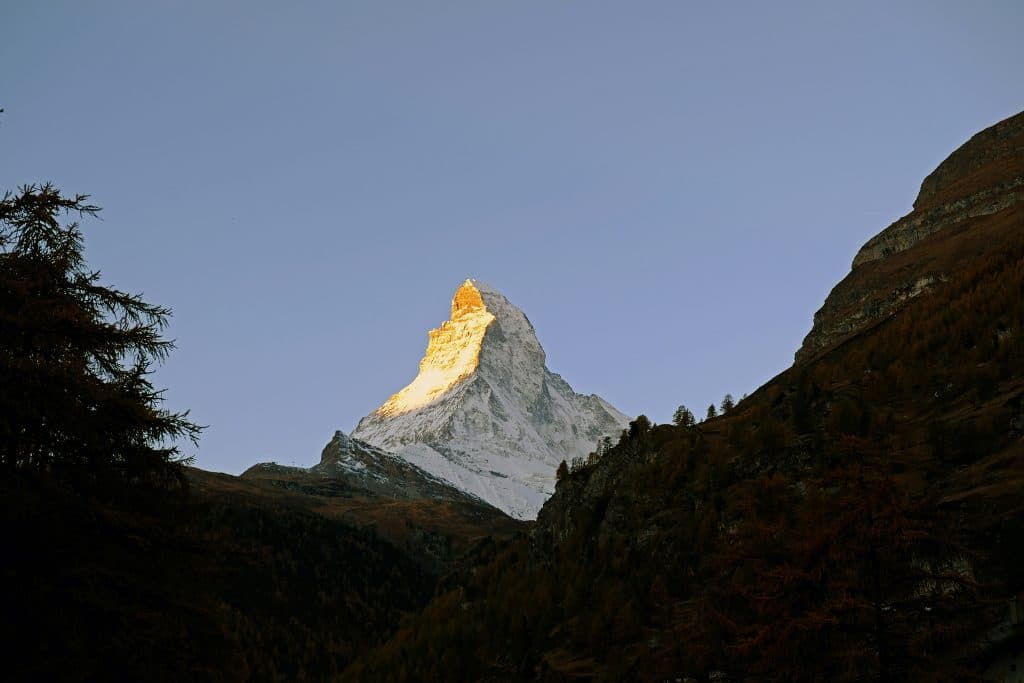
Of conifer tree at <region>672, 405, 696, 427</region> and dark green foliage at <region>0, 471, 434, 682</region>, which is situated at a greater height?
conifer tree at <region>672, 405, 696, 427</region>

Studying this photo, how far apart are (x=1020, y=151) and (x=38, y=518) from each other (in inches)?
6443

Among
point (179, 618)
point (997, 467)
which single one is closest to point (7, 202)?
point (179, 618)

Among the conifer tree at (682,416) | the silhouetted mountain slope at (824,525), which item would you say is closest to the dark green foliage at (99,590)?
the silhouetted mountain slope at (824,525)

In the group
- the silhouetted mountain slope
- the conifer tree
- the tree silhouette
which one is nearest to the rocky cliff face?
the silhouetted mountain slope

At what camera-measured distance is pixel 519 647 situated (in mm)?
76750

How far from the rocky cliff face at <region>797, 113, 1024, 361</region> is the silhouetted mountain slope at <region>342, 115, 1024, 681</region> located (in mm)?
537

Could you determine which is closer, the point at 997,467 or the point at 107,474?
the point at 107,474

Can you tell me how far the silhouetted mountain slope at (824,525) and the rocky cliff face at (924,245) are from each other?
537 millimetres

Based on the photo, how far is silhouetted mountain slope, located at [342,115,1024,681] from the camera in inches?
974

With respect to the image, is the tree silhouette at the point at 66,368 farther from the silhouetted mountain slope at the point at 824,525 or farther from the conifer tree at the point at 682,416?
the conifer tree at the point at 682,416

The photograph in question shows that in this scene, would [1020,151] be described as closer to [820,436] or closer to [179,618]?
[820,436]

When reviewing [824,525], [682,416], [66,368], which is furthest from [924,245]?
[66,368]

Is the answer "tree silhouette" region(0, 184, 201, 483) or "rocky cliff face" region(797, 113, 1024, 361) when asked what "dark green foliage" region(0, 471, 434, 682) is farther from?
"rocky cliff face" region(797, 113, 1024, 361)

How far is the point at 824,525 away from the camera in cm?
2686
